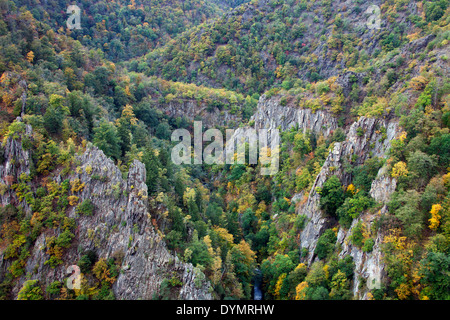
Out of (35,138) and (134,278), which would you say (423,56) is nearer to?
(134,278)

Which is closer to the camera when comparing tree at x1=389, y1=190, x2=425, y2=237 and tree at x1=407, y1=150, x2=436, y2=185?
tree at x1=389, y1=190, x2=425, y2=237

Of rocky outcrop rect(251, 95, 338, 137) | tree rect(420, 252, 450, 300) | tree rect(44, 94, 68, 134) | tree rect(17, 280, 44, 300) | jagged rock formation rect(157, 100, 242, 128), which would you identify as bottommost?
tree rect(17, 280, 44, 300)

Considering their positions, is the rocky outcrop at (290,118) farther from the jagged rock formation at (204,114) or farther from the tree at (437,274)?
the tree at (437,274)

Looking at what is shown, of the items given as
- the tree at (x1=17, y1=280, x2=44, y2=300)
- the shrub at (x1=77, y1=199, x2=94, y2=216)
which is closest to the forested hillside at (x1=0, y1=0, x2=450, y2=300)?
the tree at (x1=17, y1=280, x2=44, y2=300)

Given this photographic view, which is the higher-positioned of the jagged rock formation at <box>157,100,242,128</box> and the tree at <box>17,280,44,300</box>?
the jagged rock formation at <box>157,100,242,128</box>

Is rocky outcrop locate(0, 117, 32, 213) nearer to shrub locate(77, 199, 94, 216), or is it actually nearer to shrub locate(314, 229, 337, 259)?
shrub locate(77, 199, 94, 216)

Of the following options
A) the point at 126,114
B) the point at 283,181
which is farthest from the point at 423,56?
the point at 126,114

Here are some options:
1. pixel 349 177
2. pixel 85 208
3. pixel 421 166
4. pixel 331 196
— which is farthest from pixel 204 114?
pixel 421 166
